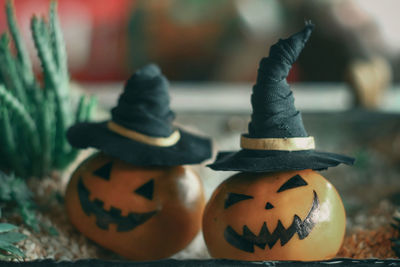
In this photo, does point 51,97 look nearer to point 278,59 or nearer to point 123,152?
point 123,152

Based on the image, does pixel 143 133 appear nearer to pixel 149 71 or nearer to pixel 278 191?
pixel 149 71

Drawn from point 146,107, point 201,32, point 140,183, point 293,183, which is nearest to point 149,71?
point 146,107

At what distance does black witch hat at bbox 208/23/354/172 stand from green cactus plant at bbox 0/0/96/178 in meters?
0.35

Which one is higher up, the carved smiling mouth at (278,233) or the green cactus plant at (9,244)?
the carved smiling mouth at (278,233)

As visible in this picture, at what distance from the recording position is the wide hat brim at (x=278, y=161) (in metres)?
0.52

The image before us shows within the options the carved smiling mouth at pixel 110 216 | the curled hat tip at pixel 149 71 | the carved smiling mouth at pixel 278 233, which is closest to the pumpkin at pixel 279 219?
the carved smiling mouth at pixel 278 233

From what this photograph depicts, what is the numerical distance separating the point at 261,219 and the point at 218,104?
0.91 m

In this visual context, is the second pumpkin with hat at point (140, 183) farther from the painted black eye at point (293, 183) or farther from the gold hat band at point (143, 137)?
the painted black eye at point (293, 183)

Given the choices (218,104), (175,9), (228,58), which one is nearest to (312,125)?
(218,104)

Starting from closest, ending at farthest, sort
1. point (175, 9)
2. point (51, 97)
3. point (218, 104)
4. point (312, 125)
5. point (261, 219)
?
point (261, 219) < point (51, 97) < point (312, 125) < point (218, 104) < point (175, 9)

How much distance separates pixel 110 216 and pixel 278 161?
0.24 m

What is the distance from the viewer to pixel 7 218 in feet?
2.09

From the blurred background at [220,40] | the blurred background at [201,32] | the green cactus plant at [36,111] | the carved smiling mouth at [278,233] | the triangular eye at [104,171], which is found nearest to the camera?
the carved smiling mouth at [278,233]

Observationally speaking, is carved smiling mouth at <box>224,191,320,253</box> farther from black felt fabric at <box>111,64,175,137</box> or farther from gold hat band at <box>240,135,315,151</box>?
black felt fabric at <box>111,64,175,137</box>
